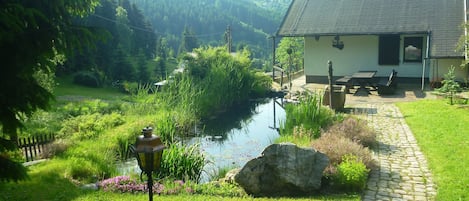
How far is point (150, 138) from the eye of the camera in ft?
13.2

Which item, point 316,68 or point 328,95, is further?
point 316,68

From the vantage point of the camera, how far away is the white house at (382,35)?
15820mm

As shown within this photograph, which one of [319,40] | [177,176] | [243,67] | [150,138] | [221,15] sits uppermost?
[221,15]

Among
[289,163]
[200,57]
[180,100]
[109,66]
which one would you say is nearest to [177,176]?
[289,163]

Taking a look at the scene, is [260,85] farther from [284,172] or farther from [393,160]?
[284,172]

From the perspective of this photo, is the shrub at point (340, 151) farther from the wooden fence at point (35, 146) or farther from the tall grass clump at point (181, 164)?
the wooden fence at point (35, 146)

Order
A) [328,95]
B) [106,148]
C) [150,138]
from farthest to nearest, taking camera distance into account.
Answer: [328,95] < [106,148] < [150,138]

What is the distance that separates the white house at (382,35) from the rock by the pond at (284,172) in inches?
438

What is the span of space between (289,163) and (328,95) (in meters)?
6.87

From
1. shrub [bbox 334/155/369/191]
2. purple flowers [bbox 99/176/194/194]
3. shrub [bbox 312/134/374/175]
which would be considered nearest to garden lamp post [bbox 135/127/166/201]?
purple flowers [bbox 99/176/194/194]

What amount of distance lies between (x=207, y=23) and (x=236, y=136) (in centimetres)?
6112

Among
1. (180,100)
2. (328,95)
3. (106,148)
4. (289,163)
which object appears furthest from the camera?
(180,100)

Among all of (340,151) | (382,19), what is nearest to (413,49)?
(382,19)

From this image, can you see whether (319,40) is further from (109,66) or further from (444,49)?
(109,66)
